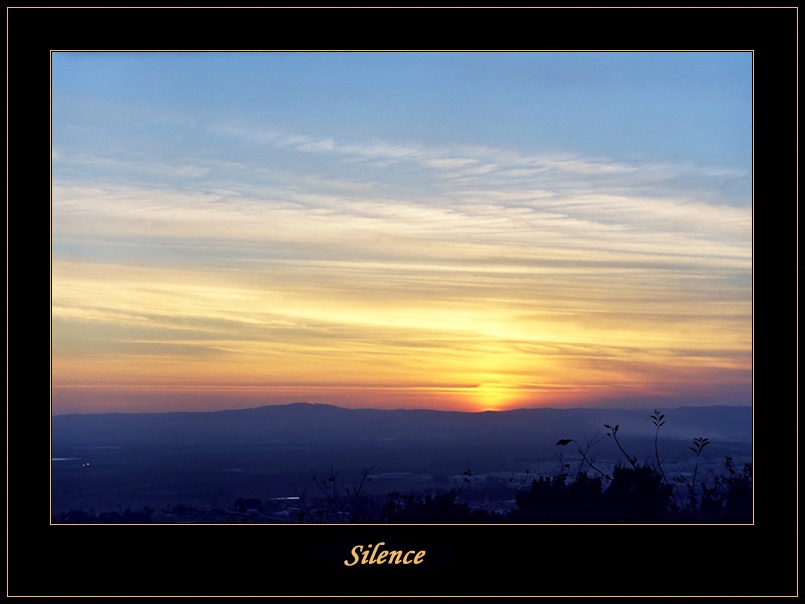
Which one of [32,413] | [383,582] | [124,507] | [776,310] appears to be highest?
[776,310]

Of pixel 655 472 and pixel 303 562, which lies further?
pixel 655 472

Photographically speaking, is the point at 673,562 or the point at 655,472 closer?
the point at 673,562

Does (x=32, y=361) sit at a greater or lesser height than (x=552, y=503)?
greater

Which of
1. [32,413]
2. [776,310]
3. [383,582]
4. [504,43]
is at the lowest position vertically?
[383,582]

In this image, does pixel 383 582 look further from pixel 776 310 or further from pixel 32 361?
pixel 776 310

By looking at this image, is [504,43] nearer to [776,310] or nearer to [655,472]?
[776,310]

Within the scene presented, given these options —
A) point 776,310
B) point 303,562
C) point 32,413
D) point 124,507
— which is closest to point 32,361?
point 32,413

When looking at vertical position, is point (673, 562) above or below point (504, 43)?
below

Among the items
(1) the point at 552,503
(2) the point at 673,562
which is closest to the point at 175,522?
(1) the point at 552,503
